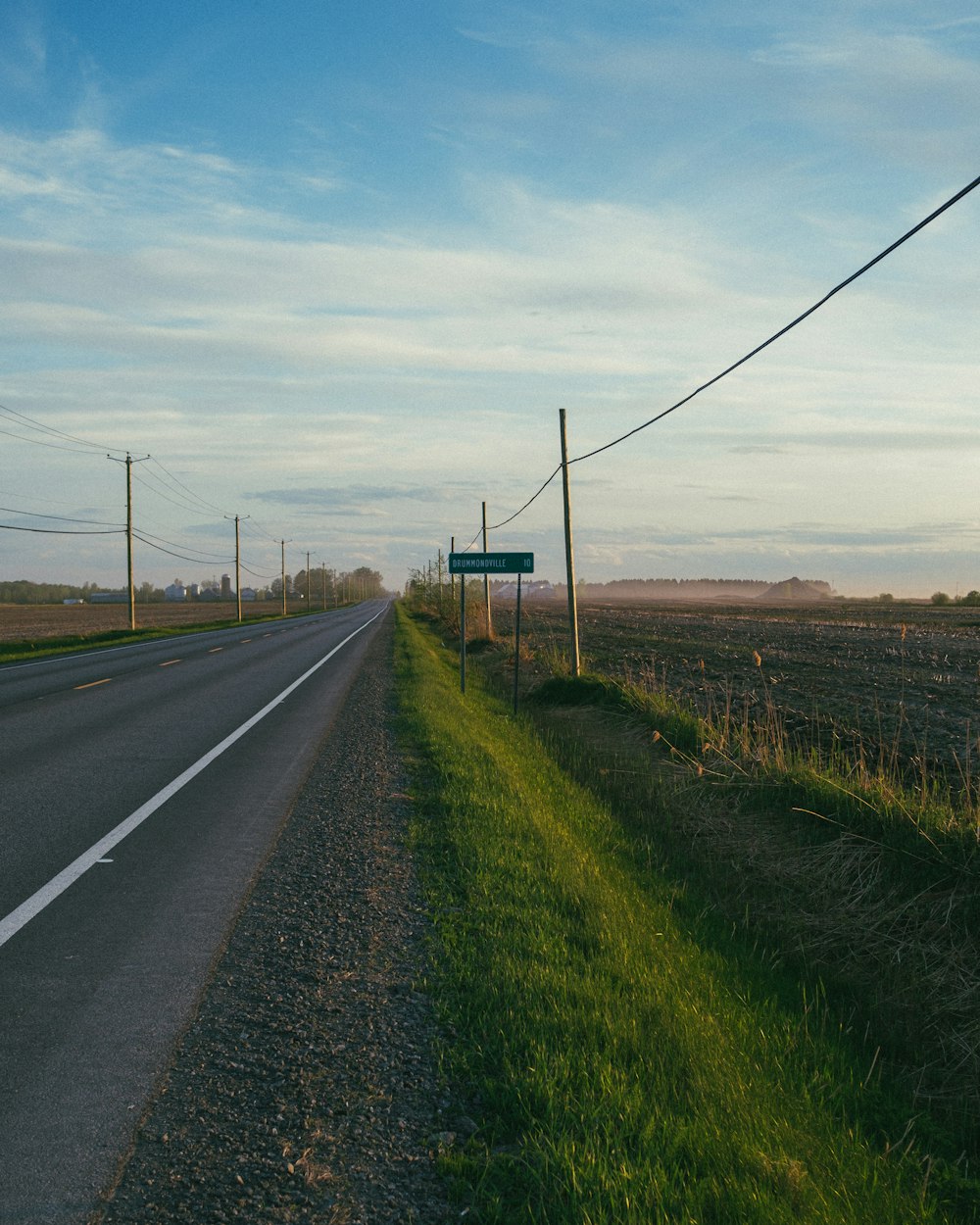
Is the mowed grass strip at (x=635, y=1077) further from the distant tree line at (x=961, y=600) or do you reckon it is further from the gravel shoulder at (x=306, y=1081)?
the distant tree line at (x=961, y=600)

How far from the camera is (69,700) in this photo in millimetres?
15500

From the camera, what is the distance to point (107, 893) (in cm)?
575

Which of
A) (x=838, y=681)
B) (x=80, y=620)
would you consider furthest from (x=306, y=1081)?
(x=80, y=620)

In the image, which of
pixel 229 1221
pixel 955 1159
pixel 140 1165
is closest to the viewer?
pixel 229 1221

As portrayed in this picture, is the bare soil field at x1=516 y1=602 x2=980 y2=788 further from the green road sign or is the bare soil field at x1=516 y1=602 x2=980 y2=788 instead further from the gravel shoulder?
the gravel shoulder

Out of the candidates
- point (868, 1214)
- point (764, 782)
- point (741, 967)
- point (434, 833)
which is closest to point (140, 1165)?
point (868, 1214)

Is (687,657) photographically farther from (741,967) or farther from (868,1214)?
(868,1214)

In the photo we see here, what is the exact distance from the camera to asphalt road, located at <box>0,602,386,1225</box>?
3238mm

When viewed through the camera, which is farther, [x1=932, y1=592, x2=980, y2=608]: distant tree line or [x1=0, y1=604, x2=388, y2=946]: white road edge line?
[x1=932, y1=592, x2=980, y2=608]: distant tree line

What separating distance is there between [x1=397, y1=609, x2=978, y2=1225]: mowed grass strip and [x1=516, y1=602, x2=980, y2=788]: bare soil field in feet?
11.2

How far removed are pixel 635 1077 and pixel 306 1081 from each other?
1292 mm

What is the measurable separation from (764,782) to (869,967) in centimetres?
340

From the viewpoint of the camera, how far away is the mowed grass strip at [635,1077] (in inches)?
117

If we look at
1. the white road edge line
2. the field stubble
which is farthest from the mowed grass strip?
the white road edge line
